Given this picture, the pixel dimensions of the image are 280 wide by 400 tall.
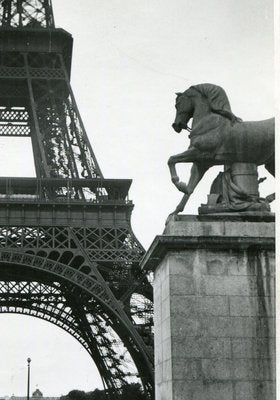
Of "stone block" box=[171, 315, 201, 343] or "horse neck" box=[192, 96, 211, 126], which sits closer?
"stone block" box=[171, 315, 201, 343]

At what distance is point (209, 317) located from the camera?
35.6ft

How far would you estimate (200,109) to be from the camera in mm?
12195

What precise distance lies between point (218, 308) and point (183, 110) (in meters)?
3.51

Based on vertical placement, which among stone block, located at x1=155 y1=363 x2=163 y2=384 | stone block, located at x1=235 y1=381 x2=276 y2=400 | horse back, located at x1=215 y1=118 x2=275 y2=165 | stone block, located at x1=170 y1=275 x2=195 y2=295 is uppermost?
horse back, located at x1=215 y1=118 x2=275 y2=165

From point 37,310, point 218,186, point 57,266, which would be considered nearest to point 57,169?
point 57,266

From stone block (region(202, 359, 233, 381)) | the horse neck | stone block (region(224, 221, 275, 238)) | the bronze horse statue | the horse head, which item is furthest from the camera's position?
the horse head

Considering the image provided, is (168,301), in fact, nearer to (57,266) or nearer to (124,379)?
(57,266)

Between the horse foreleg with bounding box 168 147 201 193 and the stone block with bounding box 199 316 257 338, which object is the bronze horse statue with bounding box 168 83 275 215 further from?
the stone block with bounding box 199 316 257 338

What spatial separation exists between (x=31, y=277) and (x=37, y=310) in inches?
180

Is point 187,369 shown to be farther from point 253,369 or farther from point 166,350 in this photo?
point 253,369

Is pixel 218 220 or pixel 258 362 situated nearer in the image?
pixel 258 362

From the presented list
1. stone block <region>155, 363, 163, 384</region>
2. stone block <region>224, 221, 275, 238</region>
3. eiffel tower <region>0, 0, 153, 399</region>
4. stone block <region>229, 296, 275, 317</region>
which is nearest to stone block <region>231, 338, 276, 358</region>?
stone block <region>229, 296, 275, 317</region>

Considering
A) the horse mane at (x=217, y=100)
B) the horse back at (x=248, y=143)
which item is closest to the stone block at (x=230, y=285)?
the horse back at (x=248, y=143)

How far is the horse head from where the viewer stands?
40.6 ft
